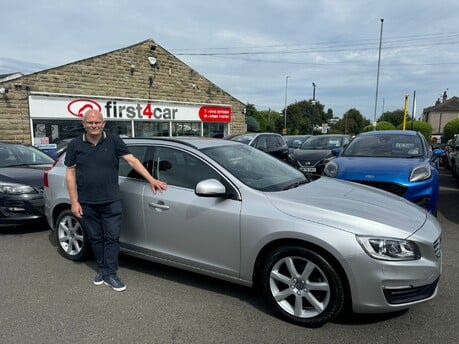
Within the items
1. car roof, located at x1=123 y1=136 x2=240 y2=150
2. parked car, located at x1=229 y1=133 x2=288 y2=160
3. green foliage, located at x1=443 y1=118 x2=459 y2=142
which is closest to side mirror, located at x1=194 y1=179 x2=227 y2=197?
car roof, located at x1=123 y1=136 x2=240 y2=150

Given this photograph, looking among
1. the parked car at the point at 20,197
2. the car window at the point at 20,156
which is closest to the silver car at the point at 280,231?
the parked car at the point at 20,197

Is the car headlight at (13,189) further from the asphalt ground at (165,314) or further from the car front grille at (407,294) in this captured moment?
the car front grille at (407,294)

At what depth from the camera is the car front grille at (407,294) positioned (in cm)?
272

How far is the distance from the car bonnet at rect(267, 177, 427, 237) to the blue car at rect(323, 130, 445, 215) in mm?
Answer: 1756

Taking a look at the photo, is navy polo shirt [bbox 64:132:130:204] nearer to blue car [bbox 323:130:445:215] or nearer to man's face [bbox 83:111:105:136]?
man's face [bbox 83:111:105:136]

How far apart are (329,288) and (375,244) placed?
499 mm

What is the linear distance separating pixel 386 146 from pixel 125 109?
13322mm

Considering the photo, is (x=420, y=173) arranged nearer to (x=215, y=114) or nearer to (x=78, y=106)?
(x=78, y=106)

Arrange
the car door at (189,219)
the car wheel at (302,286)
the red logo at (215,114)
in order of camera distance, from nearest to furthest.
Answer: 1. the car wheel at (302,286)
2. the car door at (189,219)
3. the red logo at (215,114)

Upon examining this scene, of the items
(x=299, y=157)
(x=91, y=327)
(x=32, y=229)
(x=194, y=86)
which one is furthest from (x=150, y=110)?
(x=91, y=327)

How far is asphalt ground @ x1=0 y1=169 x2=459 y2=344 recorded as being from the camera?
2.84m

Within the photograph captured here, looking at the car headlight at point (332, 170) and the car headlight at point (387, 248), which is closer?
the car headlight at point (387, 248)

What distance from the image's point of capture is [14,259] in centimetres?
459

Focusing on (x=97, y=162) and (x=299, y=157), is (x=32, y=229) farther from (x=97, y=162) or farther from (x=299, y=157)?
(x=299, y=157)
